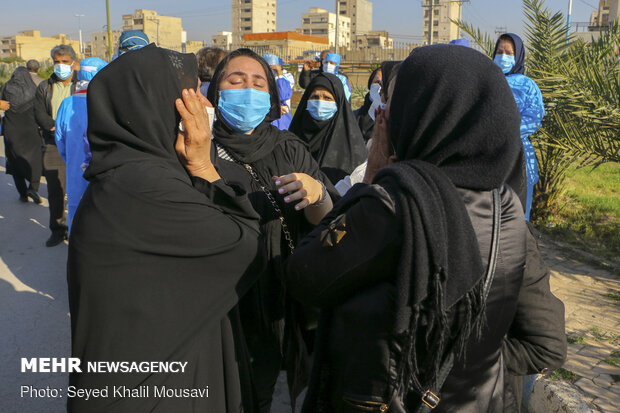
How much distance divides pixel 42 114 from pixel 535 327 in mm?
6308

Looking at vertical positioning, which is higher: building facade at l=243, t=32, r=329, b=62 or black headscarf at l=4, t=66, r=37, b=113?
building facade at l=243, t=32, r=329, b=62

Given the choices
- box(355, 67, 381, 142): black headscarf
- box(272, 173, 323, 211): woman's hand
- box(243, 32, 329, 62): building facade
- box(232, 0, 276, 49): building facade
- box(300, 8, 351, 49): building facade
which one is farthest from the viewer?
box(300, 8, 351, 49): building facade

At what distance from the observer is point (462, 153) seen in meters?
1.15

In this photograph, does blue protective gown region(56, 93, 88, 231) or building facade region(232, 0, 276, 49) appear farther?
building facade region(232, 0, 276, 49)

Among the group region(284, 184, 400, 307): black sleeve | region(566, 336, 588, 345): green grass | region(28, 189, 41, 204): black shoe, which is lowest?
region(566, 336, 588, 345): green grass

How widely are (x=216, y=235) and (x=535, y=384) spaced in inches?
80.6

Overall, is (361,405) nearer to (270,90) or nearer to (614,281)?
(270,90)

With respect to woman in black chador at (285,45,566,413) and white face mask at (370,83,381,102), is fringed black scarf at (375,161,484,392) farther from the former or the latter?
white face mask at (370,83,381,102)

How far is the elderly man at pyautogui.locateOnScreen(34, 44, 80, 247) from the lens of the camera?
18.2 feet

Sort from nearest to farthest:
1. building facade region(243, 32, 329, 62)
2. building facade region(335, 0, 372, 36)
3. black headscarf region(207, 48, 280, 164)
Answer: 1. black headscarf region(207, 48, 280, 164)
2. building facade region(243, 32, 329, 62)
3. building facade region(335, 0, 372, 36)

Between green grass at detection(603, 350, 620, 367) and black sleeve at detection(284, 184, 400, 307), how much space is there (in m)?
2.59

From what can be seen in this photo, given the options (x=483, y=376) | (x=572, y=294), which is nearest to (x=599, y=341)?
(x=572, y=294)

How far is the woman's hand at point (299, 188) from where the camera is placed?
1.86 meters

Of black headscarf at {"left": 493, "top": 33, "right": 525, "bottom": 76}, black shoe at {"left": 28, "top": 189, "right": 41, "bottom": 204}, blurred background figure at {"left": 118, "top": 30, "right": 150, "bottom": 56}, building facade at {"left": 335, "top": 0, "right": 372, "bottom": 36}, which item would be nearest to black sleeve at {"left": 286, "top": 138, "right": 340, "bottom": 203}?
blurred background figure at {"left": 118, "top": 30, "right": 150, "bottom": 56}
